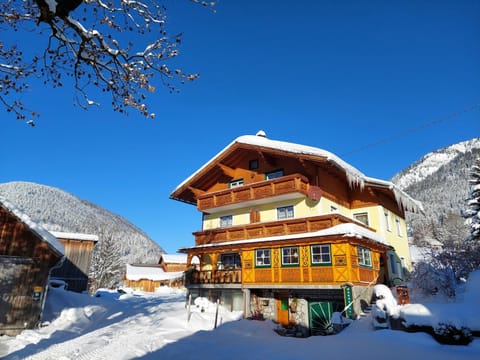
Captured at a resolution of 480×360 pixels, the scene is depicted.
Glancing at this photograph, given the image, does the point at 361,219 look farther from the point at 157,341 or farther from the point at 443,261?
the point at 157,341

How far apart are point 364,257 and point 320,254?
2.48 metres

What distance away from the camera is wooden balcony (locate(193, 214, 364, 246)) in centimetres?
1748

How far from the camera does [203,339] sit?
1274 cm

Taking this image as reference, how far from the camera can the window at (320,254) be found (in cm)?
1653

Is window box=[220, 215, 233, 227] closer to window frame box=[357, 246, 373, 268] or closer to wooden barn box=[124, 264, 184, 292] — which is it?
window frame box=[357, 246, 373, 268]

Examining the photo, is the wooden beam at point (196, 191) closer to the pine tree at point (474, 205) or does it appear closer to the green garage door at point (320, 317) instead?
the green garage door at point (320, 317)

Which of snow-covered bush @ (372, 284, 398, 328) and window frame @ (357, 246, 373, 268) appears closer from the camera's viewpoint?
snow-covered bush @ (372, 284, 398, 328)

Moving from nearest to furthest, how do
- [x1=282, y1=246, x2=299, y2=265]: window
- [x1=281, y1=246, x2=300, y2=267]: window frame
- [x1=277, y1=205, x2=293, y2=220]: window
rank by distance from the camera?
1. [x1=281, y1=246, x2=300, y2=267]: window frame
2. [x1=282, y1=246, x2=299, y2=265]: window
3. [x1=277, y1=205, x2=293, y2=220]: window

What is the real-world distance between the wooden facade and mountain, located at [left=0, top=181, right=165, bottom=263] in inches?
3227

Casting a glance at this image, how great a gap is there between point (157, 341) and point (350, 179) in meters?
13.5

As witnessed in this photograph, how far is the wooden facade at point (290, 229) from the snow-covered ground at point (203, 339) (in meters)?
2.16

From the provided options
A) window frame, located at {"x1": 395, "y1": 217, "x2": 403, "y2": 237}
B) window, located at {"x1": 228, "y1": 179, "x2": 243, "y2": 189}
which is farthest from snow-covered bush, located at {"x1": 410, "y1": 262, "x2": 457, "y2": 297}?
window, located at {"x1": 228, "y1": 179, "x2": 243, "y2": 189}

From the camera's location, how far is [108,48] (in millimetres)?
6027

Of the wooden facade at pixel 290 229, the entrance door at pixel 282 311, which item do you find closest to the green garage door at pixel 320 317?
the wooden facade at pixel 290 229
